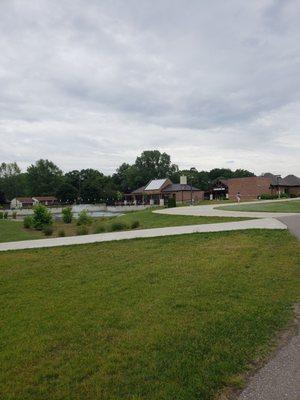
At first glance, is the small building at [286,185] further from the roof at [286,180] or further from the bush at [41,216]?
the bush at [41,216]

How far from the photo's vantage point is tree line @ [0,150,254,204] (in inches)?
3684

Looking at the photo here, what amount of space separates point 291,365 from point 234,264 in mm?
4950

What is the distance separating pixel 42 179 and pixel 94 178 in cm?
2685

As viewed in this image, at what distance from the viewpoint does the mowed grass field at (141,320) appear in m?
4.02

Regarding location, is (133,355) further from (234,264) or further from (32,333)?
(234,264)

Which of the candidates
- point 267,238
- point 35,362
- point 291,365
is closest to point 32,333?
point 35,362

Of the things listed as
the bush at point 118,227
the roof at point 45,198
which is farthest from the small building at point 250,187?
the roof at point 45,198

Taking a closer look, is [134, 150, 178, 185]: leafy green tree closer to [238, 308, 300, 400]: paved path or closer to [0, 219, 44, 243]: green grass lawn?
[0, 219, 44, 243]: green grass lawn

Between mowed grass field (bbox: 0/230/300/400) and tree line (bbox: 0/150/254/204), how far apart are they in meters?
80.8

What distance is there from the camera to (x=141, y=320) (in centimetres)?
575

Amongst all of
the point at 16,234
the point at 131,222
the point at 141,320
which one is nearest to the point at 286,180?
the point at 131,222

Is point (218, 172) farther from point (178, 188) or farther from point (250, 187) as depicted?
point (250, 187)

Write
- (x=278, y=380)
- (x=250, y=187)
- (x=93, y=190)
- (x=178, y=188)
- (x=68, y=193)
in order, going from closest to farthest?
(x=278, y=380), (x=250, y=187), (x=178, y=188), (x=93, y=190), (x=68, y=193)

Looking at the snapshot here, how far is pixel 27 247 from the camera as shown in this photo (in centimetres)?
1319
